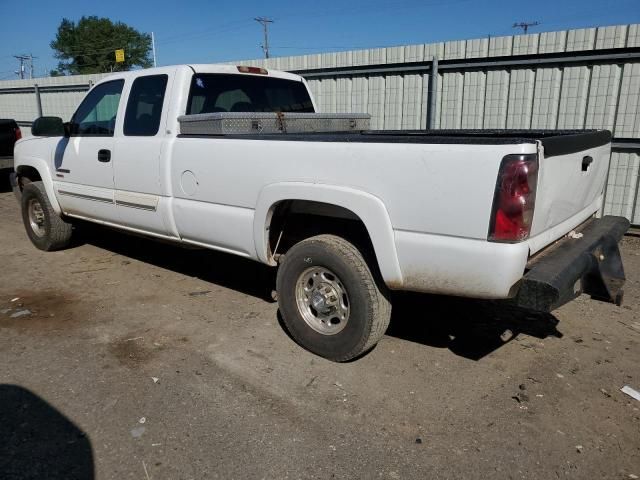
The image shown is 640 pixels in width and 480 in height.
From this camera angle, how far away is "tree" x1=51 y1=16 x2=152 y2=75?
7081 centimetres

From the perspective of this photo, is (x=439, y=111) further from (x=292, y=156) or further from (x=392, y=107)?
(x=292, y=156)

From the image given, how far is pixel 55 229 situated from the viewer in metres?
6.30

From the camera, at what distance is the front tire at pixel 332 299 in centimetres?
335

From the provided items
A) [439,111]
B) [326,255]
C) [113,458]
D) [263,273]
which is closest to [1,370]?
[113,458]

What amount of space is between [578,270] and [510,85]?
5.32 m

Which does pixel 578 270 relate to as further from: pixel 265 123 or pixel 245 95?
pixel 245 95

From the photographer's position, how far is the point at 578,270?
3.03 metres

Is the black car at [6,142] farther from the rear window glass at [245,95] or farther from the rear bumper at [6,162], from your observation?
the rear window glass at [245,95]

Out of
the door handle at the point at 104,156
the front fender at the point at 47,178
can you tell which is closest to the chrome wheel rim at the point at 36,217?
the front fender at the point at 47,178

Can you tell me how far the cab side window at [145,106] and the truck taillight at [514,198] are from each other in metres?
3.03

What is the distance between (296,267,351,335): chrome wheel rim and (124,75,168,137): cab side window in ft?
6.52

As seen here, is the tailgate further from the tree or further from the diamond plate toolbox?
the tree

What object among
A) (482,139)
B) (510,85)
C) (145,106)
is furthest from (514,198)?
(510,85)

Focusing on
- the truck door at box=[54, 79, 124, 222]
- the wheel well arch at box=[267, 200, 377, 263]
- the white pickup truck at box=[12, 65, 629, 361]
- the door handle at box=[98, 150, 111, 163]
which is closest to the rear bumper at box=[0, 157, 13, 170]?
the truck door at box=[54, 79, 124, 222]
